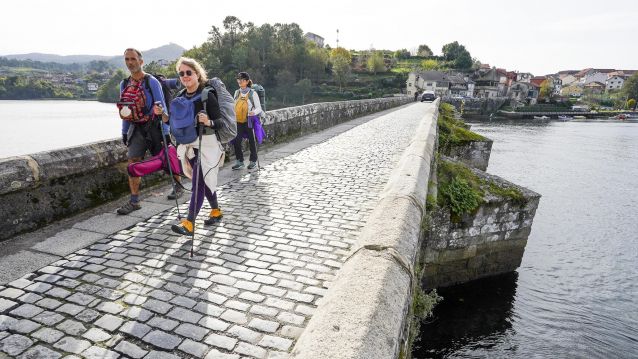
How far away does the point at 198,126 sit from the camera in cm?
427

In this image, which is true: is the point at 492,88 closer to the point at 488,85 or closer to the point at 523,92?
the point at 488,85

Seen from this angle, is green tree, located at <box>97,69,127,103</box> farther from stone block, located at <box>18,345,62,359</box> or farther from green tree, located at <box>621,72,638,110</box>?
green tree, located at <box>621,72,638,110</box>

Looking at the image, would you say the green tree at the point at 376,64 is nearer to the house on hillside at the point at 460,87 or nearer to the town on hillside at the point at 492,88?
the town on hillside at the point at 492,88

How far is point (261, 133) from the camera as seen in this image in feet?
25.0

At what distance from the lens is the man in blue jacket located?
466 cm

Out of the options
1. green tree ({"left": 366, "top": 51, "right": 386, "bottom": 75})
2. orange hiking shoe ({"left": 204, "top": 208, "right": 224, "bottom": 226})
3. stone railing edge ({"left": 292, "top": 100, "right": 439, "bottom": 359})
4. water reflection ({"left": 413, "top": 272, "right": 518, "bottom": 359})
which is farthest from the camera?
green tree ({"left": 366, "top": 51, "right": 386, "bottom": 75})

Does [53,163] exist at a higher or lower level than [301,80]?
lower

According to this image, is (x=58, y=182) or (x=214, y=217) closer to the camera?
(x=58, y=182)

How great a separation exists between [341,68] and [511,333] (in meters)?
87.1

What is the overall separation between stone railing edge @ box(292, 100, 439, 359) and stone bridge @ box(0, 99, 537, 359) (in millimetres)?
10

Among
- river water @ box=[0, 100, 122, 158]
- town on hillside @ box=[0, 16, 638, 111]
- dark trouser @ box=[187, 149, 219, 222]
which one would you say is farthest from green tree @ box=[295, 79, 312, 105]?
dark trouser @ box=[187, 149, 219, 222]

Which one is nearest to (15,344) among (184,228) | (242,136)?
(184,228)

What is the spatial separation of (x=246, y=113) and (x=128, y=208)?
10.6 feet

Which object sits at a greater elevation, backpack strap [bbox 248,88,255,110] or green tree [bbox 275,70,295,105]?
green tree [bbox 275,70,295,105]
